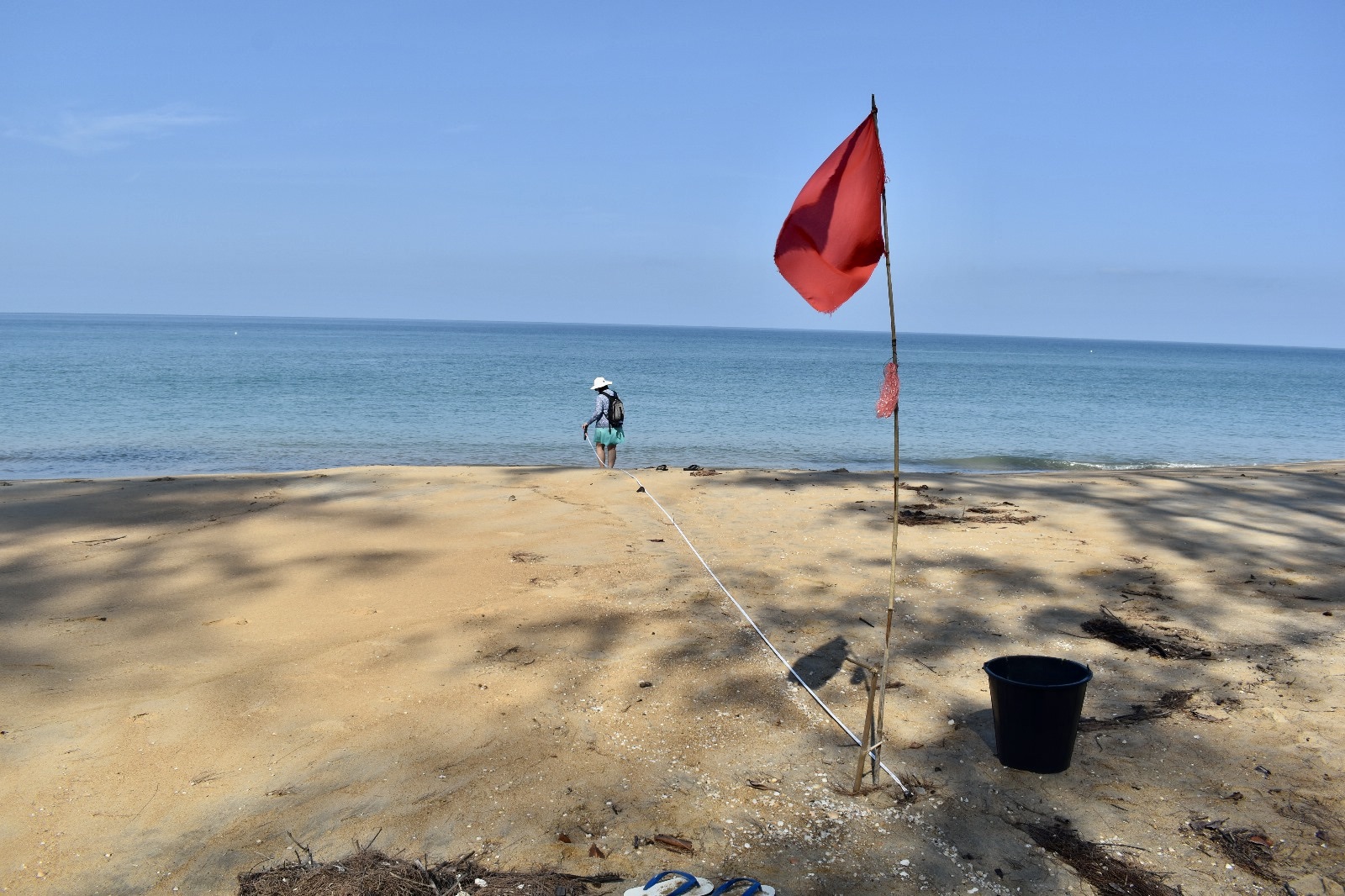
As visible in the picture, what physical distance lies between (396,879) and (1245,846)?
135 inches

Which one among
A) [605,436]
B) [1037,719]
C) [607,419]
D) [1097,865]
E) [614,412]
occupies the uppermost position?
[614,412]

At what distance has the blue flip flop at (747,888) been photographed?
10.7 ft

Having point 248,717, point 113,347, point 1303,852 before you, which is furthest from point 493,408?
point 113,347

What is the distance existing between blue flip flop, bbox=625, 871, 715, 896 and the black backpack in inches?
388

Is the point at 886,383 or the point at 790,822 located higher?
the point at 886,383

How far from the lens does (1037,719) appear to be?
4074 mm

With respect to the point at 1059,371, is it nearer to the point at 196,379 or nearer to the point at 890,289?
the point at 196,379

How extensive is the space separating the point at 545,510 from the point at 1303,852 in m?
7.58

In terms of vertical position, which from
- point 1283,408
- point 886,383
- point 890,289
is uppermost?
point 890,289

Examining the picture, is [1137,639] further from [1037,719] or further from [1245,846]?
[1245,846]

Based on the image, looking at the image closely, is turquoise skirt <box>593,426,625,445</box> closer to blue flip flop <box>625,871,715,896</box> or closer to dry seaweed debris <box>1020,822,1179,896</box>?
dry seaweed debris <box>1020,822,1179,896</box>

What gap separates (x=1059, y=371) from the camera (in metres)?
75.1

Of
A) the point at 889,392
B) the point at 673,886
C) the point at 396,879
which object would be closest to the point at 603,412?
the point at 889,392

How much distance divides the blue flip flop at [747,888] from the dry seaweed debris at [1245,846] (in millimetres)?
1913
